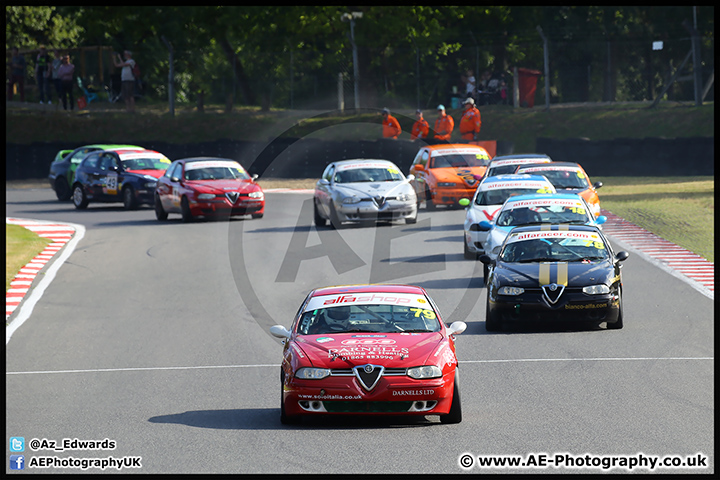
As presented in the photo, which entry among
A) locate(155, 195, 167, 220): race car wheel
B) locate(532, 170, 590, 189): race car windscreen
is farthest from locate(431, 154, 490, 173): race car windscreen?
locate(155, 195, 167, 220): race car wheel

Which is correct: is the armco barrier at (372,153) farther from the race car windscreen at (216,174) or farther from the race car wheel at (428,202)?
the race car windscreen at (216,174)

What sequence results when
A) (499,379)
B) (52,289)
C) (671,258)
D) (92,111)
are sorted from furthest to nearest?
(92,111) < (671,258) < (52,289) < (499,379)

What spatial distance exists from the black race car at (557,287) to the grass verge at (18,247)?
8.52 metres

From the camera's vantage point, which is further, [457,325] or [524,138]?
[524,138]

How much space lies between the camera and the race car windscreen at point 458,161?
2956cm

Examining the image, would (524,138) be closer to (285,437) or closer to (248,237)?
(248,237)

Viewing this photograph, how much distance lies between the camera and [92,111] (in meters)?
46.7

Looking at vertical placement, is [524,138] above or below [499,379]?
above

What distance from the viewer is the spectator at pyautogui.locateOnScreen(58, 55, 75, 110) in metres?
42.9

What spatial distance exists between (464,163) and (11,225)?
457 inches

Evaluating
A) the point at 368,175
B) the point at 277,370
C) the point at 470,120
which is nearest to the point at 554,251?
the point at 277,370

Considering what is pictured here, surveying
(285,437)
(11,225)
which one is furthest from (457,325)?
(11,225)

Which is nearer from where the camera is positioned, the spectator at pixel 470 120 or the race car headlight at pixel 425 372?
the race car headlight at pixel 425 372

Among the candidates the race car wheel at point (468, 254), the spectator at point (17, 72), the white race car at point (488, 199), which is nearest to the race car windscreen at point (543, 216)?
the white race car at point (488, 199)
